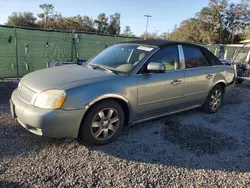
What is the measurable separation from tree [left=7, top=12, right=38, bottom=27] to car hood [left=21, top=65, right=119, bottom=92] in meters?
45.4

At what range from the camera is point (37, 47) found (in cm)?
Result: 788

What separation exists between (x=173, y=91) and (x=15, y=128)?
2727 millimetres

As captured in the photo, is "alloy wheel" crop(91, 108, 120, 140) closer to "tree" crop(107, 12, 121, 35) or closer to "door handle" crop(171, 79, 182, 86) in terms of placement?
"door handle" crop(171, 79, 182, 86)

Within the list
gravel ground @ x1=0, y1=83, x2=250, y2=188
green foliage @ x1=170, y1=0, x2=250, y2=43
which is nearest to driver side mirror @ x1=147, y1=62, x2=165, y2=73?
gravel ground @ x1=0, y1=83, x2=250, y2=188

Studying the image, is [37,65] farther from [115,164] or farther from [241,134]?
[241,134]

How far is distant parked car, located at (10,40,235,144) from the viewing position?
2.93 metres

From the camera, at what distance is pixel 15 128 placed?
3.69 m

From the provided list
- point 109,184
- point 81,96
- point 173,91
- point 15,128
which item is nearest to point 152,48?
point 173,91

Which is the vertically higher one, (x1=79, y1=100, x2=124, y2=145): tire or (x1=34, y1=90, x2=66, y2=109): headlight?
(x1=34, y1=90, x2=66, y2=109): headlight

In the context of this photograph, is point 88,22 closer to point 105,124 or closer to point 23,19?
point 23,19

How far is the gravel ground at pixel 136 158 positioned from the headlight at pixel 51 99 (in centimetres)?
67

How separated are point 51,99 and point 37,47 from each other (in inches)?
223

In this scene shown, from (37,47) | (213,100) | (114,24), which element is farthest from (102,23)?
(213,100)

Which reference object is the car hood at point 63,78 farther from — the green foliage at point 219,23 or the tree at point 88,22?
A: the tree at point 88,22
